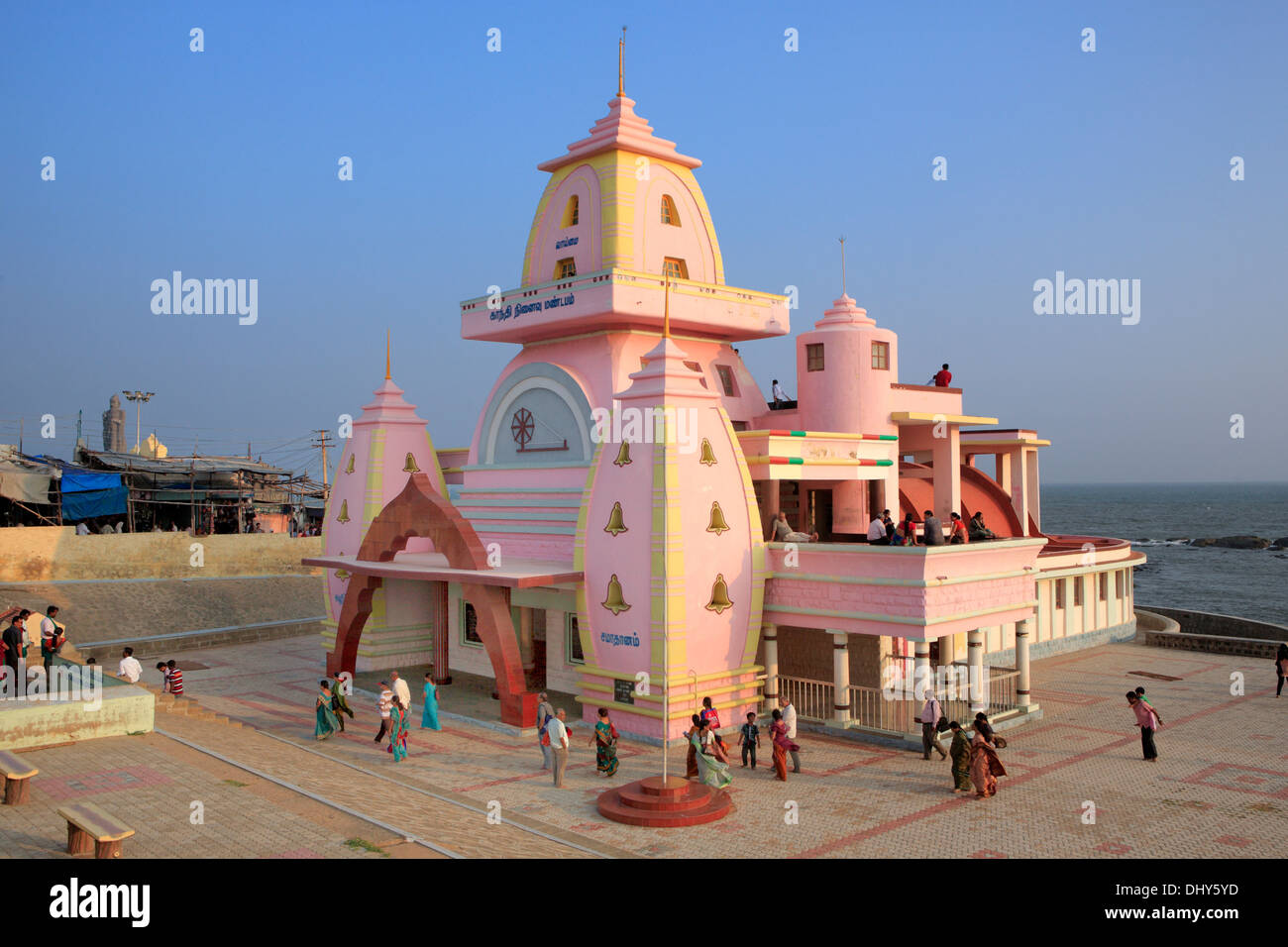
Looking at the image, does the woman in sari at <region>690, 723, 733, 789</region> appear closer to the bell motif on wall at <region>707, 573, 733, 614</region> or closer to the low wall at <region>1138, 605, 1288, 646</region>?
the bell motif on wall at <region>707, 573, 733, 614</region>

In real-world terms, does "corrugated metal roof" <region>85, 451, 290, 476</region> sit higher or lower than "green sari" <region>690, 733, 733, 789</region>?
higher

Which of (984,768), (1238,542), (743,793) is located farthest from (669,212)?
(1238,542)

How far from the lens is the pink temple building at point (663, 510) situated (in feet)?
64.6

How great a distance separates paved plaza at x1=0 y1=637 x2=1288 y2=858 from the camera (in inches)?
526

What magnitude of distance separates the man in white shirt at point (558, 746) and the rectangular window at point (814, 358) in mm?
12405

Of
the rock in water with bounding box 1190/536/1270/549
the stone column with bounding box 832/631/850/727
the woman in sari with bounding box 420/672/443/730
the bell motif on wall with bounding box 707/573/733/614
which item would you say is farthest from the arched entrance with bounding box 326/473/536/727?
the rock in water with bounding box 1190/536/1270/549

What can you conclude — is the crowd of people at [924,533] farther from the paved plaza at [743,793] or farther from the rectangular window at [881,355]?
the rectangular window at [881,355]

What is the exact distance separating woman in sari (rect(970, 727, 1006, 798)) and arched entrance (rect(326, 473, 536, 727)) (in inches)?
356

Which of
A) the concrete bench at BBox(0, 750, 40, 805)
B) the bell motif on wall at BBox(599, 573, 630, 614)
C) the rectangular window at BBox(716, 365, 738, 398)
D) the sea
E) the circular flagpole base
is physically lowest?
the sea

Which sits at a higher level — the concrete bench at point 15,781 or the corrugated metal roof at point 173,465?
→ the corrugated metal roof at point 173,465

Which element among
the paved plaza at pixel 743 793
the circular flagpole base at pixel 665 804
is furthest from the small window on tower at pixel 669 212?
the circular flagpole base at pixel 665 804

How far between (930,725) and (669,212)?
14.3 m

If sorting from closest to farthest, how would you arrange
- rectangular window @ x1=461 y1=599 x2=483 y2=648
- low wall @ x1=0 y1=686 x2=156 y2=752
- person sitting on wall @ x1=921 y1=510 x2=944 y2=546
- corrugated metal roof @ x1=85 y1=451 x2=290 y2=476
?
low wall @ x1=0 y1=686 x2=156 y2=752 < person sitting on wall @ x1=921 y1=510 x2=944 y2=546 < rectangular window @ x1=461 y1=599 x2=483 y2=648 < corrugated metal roof @ x1=85 y1=451 x2=290 y2=476
